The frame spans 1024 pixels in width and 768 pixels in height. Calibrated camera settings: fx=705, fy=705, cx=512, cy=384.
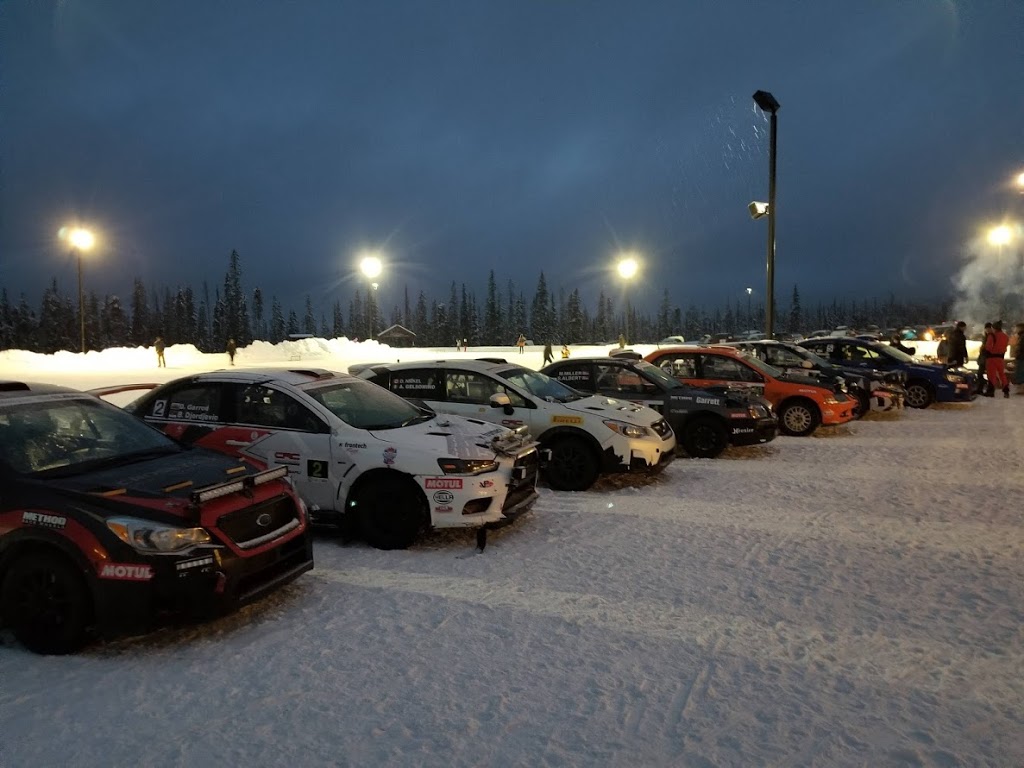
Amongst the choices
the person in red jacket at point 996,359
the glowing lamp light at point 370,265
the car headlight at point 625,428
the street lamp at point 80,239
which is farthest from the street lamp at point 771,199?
the street lamp at point 80,239

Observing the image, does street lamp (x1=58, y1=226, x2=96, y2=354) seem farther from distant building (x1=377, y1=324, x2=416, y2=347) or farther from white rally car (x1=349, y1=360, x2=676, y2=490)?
distant building (x1=377, y1=324, x2=416, y2=347)

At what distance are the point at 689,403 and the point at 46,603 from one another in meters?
8.35

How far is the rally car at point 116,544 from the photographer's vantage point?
3.93 m

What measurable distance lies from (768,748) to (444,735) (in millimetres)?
1453

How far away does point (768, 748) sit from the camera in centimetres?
312

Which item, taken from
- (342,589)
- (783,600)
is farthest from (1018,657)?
(342,589)

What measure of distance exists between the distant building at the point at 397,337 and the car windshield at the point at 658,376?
86.8 metres

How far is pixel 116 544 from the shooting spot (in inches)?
154

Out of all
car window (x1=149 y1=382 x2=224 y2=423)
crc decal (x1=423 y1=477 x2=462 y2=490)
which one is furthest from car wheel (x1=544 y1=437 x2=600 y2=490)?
A: car window (x1=149 y1=382 x2=224 y2=423)

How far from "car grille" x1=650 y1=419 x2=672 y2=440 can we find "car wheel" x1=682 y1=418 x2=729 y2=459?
1.88m

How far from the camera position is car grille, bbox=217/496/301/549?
429 cm

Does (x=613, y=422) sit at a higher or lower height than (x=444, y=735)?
higher

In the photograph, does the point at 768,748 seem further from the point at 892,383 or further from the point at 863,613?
the point at 892,383

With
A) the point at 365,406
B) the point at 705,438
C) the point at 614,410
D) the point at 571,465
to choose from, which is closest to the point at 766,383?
the point at 705,438
